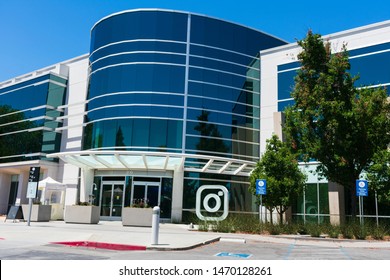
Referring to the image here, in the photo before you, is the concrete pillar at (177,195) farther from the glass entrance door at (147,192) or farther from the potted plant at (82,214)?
the potted plant at (82,214)

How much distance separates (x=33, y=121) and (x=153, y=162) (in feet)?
51.2

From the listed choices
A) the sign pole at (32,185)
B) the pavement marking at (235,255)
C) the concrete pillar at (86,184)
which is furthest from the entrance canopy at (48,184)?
the pavement marking at (235,255)

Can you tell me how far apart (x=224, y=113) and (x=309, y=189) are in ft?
31.0

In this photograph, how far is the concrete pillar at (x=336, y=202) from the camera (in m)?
24.5

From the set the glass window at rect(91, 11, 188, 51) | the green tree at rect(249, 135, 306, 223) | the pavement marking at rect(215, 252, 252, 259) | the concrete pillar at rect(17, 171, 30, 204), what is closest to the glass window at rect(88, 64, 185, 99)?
the glass window at rect(91, 11, 188, 51)

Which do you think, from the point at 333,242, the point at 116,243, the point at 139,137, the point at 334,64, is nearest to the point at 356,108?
the point at 334,64

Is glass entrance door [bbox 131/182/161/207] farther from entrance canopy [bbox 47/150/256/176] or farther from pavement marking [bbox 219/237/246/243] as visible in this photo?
pavement marking [bbox 219/237/246/243]

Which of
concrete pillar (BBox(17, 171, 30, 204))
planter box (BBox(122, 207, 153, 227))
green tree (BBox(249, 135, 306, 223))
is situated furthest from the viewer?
concrete pillar (BBox(17, 171, 30, 204))

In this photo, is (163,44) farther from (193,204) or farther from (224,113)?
(193,204)

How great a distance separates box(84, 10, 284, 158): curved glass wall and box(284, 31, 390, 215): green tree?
10184 mm

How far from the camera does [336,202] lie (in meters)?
24.8

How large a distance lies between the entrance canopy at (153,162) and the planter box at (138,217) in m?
3.85

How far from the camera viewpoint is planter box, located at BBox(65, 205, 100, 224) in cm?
2456

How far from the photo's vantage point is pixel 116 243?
12523 mm
